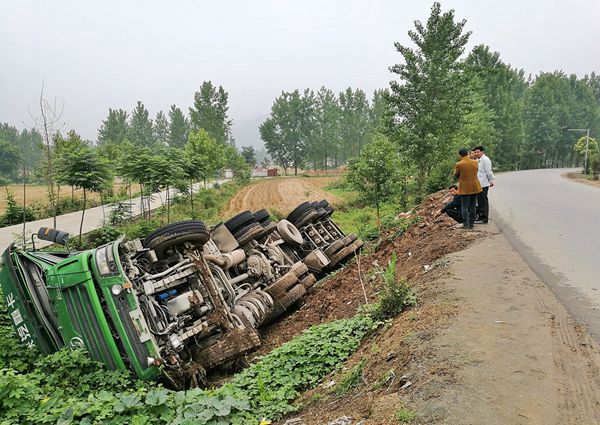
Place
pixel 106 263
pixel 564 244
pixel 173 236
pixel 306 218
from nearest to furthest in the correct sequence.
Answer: pixel 106 263 → pixel 173 236 → pixel 564 244 → pixel 306 218

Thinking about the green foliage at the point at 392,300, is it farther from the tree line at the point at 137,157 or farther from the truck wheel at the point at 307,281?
the tree line at the point at 137,157

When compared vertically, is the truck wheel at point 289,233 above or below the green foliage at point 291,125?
below

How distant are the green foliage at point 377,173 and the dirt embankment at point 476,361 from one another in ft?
29.0

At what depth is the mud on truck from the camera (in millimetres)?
4449

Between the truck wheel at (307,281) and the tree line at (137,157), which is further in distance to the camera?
the tree line at (137,157)

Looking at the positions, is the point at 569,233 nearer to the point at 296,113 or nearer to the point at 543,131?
the point at 543,131

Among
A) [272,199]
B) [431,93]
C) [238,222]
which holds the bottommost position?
[272,199]

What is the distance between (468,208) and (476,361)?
5.35m

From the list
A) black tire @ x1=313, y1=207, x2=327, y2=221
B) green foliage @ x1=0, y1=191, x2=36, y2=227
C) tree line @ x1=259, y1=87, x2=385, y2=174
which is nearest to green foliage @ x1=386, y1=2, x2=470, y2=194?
black tire @ x1=313, y1=207, x2=327, y2=221

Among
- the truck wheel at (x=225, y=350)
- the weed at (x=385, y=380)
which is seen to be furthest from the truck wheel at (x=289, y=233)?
the weed at (x=385, y=380)

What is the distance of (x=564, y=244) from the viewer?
7.12m

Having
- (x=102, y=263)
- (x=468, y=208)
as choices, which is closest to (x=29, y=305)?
(x=102, y=263)

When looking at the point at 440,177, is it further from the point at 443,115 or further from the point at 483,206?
the point at 483,206

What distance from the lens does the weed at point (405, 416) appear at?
2.52 meters
